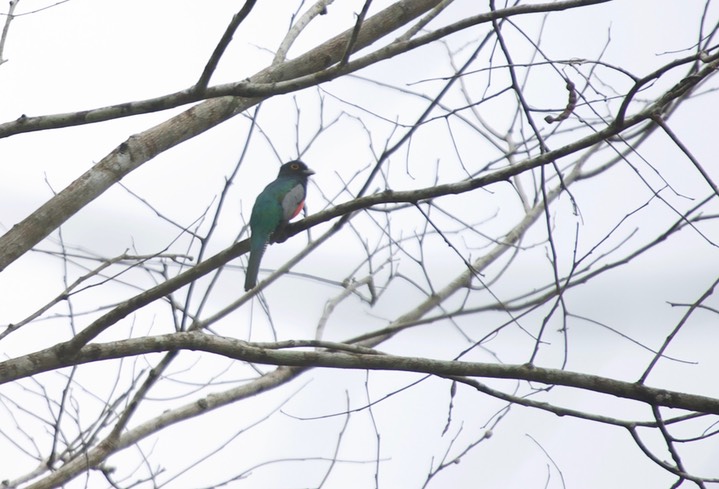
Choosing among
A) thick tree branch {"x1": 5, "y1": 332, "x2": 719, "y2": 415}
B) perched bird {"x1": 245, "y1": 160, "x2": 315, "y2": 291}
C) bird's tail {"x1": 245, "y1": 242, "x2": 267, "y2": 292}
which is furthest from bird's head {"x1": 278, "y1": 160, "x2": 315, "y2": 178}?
thick tree branch {"x1": 5, "y1": 332, "x2": 719, "y2": 415}

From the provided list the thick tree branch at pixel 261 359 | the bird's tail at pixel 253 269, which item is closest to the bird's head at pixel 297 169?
the bird's tail at pixel 253 269

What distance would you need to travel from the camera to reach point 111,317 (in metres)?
3.38

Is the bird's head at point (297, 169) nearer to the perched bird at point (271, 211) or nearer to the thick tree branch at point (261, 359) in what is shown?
the perched bird at point (271, 211)

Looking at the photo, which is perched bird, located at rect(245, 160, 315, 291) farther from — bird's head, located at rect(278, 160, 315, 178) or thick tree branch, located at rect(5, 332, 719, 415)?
thick tree branch, located at rect(5, 332, 719, 415)

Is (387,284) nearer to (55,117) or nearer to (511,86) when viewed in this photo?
(511,86)

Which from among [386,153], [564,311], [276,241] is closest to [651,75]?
[564,311]

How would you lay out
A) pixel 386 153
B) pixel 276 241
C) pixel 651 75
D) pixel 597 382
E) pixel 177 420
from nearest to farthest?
pixel 651 75
pixel 597 382
pixel 386 153
pixel 177 420
pixel 276 241

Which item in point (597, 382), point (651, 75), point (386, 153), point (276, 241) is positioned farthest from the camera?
point (276, 241)

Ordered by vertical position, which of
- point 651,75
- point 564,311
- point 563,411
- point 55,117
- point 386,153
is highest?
point 386,153

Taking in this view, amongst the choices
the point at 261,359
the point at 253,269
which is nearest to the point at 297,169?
the point at 253,269

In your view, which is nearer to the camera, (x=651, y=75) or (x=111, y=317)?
(x=651, y=75)

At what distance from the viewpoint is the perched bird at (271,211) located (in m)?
5.61

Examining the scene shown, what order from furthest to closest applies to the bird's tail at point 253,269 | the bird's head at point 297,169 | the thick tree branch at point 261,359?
the bird's head at point 297,169 → the bird's tail at point 253,269 → the thick tree branch at point 261,359

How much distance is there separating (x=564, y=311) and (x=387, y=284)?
3103mm
